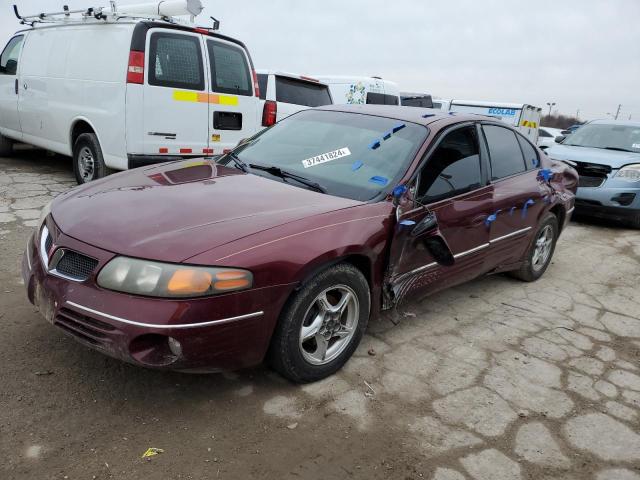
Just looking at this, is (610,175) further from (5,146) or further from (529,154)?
(5,146)

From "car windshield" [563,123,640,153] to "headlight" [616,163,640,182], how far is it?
0.70 meters

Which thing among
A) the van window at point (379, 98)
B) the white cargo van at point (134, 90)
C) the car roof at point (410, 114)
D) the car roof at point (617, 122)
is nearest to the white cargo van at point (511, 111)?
the van window at point (379, 98)

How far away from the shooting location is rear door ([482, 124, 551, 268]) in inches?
154

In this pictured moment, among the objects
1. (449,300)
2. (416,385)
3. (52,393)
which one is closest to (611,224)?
(449,300)

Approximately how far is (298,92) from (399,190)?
6.23 metres

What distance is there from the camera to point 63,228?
2.56 m

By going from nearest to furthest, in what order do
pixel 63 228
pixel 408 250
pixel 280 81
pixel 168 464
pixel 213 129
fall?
pixel 168 464, pixel 63 228, pixel 408 250, pixel 213 129, pixel 280 81

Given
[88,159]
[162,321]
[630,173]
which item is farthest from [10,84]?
[630,173]

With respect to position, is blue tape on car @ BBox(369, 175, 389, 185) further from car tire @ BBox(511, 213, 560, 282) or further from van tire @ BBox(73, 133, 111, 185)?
van tire @ BBox(73, 133, 111, 185)

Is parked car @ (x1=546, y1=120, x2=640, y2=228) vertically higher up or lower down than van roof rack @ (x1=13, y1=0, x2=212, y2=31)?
lower down

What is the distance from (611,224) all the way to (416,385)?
20.9 feet

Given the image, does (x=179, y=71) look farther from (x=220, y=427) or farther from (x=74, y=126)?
(x=220, y=427)

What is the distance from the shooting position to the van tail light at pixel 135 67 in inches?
215

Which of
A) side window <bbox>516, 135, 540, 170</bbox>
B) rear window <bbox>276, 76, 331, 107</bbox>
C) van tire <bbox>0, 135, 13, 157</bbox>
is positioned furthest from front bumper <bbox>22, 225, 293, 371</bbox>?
van tire <bbox>0, 135, 13, 157</bbox>
